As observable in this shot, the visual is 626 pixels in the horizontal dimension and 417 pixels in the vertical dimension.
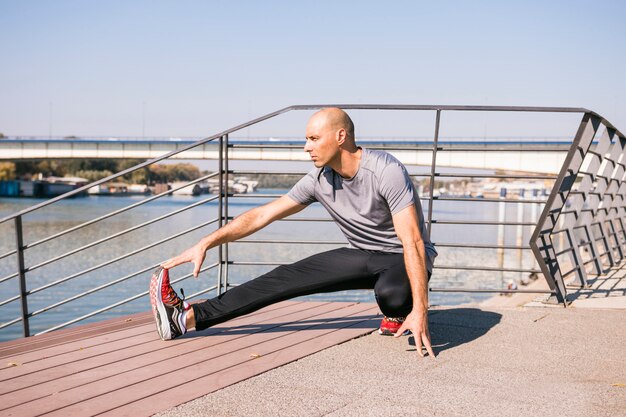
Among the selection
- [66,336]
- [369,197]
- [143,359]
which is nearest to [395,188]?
[369,197]

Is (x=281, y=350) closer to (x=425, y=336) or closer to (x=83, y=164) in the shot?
(x=425, y=336)

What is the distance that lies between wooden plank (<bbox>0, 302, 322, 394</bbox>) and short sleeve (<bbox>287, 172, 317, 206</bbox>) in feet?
2.82

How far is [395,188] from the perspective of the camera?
3211 mm

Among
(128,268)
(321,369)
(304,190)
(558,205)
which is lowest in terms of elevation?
(128,268)

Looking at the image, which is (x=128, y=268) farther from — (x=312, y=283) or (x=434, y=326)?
(x=312, y=283)

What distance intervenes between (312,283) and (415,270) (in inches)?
23.8

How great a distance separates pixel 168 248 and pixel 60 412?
24845 millimetres

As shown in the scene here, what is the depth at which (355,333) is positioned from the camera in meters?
3.76

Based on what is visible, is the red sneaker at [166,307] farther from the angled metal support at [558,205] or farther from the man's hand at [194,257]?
the angled metal support at [558,205]

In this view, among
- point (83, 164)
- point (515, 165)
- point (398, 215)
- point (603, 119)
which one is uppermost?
point (603, 119)

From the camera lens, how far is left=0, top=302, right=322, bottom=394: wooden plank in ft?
9.14

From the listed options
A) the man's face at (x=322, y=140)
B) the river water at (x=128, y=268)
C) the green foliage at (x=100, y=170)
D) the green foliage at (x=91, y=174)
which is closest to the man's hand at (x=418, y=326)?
the man's face at (x=322, y=140)

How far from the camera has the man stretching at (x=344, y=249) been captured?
323 cm

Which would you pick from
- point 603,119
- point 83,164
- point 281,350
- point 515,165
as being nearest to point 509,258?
point 515,165
